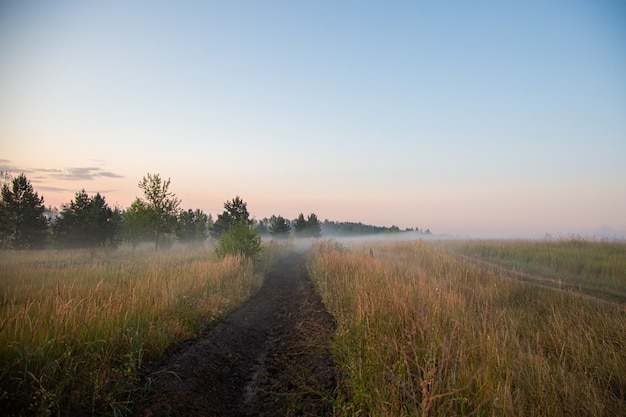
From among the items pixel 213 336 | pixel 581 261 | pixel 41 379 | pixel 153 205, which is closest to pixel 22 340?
pixel 41 379

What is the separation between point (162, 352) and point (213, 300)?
3.03 meters

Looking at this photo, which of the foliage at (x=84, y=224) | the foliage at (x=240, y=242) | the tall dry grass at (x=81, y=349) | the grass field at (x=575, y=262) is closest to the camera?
the tall dry grass at (x=81, y=349)

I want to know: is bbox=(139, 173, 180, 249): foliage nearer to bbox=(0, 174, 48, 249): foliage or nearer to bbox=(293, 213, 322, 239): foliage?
bbox=(0, 174, 48, 249): foliage

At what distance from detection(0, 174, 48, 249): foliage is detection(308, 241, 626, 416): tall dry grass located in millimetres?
36869

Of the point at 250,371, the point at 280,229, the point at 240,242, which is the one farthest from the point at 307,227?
the point at 250,371

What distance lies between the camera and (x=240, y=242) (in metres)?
16.0

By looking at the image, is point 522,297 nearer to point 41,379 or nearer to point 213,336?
point 213,336

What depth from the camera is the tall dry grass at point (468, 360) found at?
8.44ft

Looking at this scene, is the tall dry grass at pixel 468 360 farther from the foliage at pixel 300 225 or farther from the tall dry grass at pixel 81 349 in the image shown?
the foliage at pixel 300 225

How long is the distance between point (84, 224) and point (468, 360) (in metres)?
40.5

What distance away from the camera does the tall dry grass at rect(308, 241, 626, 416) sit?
101 inches

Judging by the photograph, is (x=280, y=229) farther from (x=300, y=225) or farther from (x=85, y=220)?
(x=85, y=220)

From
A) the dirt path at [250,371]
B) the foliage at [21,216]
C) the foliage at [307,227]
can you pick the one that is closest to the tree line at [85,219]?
the foliage at [21,216]

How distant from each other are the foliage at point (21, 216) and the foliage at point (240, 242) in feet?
89.9
